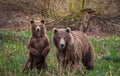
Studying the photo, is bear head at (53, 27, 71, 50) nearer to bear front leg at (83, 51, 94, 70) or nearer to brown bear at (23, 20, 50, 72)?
brown bear at (23, 20, 50, 72)

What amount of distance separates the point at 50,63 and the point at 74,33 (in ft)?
2.87

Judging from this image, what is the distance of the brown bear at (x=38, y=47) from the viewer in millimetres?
9578

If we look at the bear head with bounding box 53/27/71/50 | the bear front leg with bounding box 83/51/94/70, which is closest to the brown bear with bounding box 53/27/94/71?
the bear head with bounding box 53/27/71/50

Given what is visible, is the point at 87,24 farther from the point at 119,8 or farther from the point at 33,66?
the point at 33,66

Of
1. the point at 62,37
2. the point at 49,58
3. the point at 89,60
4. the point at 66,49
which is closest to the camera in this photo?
the point at 62,37

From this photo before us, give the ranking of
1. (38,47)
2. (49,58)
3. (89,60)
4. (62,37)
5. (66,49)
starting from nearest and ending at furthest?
(62,37), (66,49), (38,47), (89,60), (49,58)

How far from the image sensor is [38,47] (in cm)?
964

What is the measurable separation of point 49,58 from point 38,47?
134 cm

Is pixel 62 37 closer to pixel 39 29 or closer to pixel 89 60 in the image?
pixel 39 29

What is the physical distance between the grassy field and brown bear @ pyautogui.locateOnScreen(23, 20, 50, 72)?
8.8 inches

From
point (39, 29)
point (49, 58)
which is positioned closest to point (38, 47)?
point (39, 29)

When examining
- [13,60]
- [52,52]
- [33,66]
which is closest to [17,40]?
[52,52]

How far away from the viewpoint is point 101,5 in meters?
16.3

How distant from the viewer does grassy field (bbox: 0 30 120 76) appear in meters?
8.84
